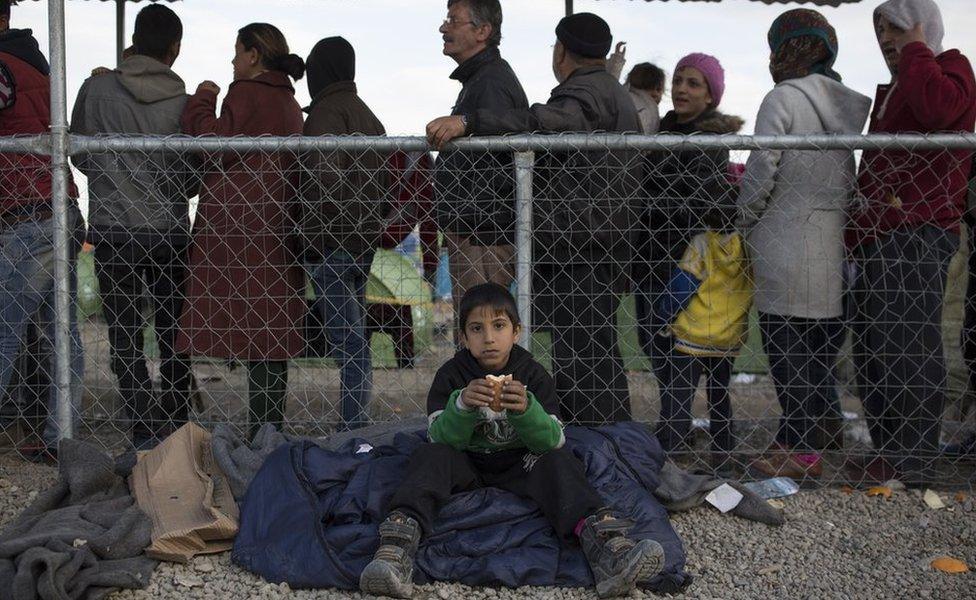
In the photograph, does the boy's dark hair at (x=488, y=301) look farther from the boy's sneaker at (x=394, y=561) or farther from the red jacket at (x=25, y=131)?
the red jacket at (x=25, y=131)

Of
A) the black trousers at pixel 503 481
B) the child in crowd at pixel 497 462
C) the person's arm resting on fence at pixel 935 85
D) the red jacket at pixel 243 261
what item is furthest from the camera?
the red jacket at pixel 243 261

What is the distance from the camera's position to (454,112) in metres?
5.10

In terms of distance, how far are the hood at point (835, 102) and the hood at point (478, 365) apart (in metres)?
1.84

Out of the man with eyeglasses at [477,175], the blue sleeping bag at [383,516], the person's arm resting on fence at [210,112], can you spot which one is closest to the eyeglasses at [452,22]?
the man with eyeglasses at [477,175]

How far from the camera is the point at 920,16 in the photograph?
16.2 feet

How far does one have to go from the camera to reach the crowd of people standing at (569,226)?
5.00 meters

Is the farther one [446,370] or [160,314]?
[160,314]

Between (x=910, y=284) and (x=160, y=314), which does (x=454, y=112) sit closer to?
(x=160, y=314)

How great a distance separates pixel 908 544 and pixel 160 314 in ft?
11.3

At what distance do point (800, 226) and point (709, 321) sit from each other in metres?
0.59

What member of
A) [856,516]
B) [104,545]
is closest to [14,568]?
[104,545]

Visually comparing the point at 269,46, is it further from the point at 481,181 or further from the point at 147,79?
the point at 481,181

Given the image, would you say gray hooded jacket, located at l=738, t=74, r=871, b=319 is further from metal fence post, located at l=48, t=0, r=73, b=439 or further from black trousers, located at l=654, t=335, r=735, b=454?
metal fence post, located at l=48, t=0, r=73, b=439

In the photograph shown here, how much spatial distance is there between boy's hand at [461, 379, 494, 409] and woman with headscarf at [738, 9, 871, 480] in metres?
1.75
